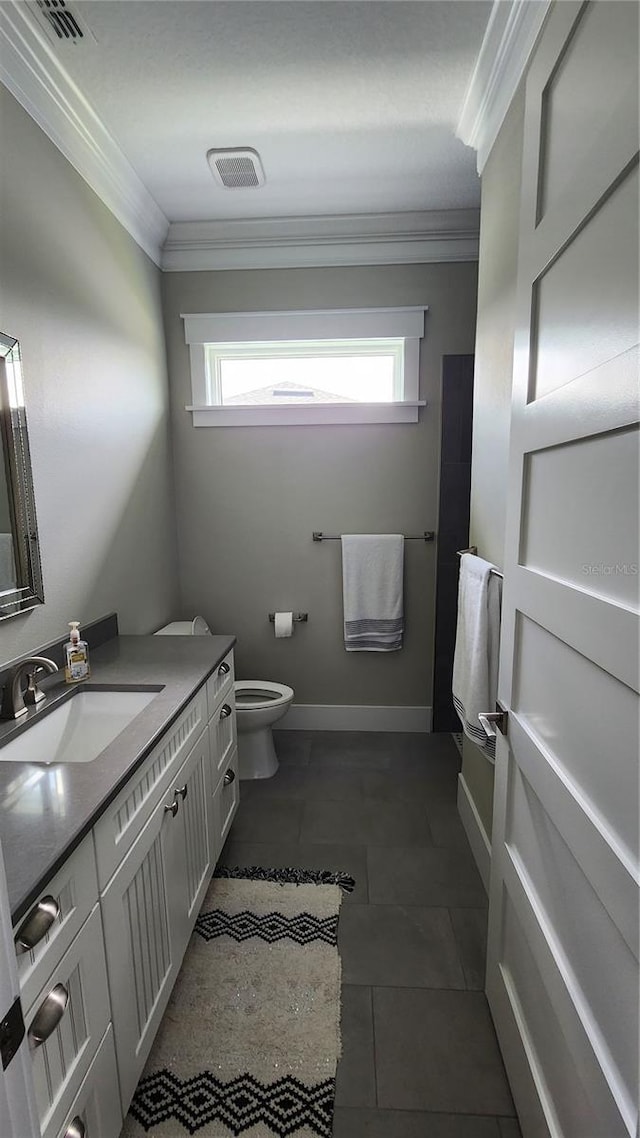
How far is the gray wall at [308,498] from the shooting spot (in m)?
2.63

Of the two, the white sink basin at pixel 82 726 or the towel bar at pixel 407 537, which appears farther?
the towel bar at pixel 407 537

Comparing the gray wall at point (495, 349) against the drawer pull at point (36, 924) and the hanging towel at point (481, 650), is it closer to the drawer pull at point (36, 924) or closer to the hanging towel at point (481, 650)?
the hanging towel at point (481, 650)

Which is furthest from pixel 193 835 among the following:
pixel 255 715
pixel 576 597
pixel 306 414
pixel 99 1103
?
pixel 306 414

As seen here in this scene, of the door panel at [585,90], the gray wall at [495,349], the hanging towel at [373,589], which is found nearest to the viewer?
the door panel at [585,90]

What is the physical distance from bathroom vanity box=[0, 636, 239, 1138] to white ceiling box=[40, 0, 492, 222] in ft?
6.03

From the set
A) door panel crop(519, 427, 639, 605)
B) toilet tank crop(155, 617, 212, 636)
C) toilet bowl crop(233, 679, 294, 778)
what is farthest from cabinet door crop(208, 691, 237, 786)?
door panel crop(519, 427, 639, 605)

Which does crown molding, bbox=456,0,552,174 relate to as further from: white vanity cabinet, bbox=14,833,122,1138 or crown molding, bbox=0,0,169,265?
white vanity cabinet, bbox=14,833,122,1138

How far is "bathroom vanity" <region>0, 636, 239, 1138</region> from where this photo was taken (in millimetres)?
813

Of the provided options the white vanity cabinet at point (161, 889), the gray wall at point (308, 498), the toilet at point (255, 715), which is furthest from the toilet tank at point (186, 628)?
the white vanity cabinet at point (161, 889)

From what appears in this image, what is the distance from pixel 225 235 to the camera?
8.36 feet

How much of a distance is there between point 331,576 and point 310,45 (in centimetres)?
207

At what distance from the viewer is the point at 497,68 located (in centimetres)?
153

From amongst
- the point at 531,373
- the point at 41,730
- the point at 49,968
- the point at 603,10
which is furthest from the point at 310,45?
the point at 49,968

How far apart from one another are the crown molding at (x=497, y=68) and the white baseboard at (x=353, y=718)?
98.8 inches
